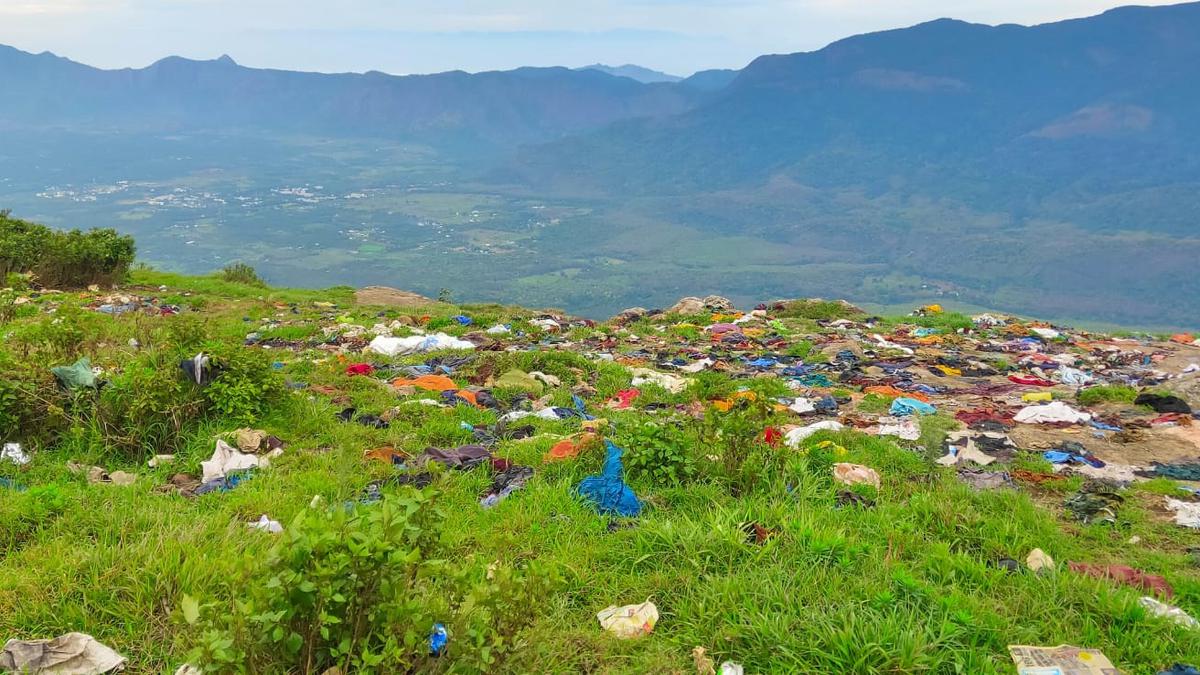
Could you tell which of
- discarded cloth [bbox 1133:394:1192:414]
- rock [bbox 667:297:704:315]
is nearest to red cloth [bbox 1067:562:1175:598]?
discarded cloth [bbox 1133:394:1192:414]

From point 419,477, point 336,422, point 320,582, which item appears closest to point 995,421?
point 419,477

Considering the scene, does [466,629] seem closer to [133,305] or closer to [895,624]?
[895,624]

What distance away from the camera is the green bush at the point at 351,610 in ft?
7.16

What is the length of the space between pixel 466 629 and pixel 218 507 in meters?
2.50

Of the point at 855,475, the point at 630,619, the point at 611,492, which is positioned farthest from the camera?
the point at 855,475

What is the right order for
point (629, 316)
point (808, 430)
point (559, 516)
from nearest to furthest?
point (559, 516) → point (808, 430) → point (629, 316)

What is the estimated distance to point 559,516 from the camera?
13.7 ft

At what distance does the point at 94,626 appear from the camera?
293 cm

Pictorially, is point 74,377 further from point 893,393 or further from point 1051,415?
point 1051,415

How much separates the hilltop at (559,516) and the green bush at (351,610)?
12 millimetres

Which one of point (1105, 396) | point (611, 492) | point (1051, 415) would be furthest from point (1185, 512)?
point (1105, 396)

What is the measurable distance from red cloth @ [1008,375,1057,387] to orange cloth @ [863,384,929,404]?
2.25m

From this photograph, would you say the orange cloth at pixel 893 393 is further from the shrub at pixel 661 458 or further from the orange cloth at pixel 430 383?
the orange cloth at pixel 430 383

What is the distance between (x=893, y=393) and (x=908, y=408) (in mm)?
996
